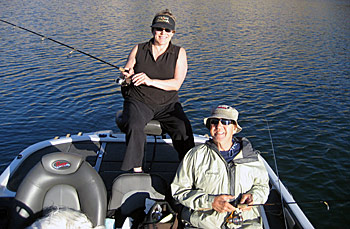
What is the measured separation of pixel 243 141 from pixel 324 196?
4169 mm

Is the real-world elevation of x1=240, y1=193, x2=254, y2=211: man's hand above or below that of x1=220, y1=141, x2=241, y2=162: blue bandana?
below

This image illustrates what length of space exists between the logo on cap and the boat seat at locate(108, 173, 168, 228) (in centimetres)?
62

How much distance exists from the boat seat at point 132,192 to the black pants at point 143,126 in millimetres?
187

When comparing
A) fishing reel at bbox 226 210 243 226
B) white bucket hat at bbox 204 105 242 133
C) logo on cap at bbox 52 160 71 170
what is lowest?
fishing reel at bbox 226 210 243 226

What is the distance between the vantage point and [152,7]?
26.8m

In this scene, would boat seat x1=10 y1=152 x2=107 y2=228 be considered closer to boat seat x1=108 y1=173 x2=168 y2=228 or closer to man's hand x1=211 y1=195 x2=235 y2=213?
boat seat x1=108 y1=173 x2=168 y2=228

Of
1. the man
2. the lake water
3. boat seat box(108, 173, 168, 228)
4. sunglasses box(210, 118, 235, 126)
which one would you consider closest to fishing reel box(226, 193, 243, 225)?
the man

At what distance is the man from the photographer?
3.29 m

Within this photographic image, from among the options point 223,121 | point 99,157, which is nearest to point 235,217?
point 223,121

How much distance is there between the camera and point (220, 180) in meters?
3.34

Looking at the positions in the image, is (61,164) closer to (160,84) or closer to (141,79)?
(141,79)

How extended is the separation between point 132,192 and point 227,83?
8725 mm

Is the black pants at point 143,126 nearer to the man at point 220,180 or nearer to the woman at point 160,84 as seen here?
the woman at point 160,84

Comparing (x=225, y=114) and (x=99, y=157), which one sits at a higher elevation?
(x=225, y=114)
